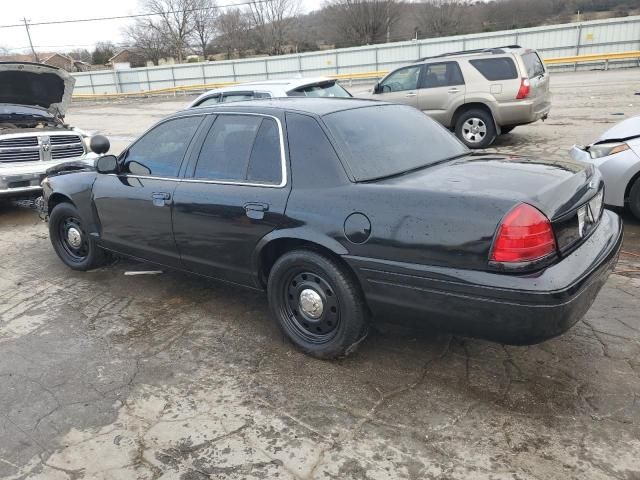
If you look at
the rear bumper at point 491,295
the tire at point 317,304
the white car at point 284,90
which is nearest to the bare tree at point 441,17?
the white car at point 284,90

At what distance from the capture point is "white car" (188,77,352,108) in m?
8.37

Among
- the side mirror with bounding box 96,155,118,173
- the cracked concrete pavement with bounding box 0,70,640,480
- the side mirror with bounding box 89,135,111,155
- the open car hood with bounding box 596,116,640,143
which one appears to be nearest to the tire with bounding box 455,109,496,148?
the open car hood with bounding box 596,116,640,143

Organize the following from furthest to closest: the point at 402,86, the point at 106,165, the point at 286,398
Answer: the point at 402,86
the point at 106,165
the point at 286,398

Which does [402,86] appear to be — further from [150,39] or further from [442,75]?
[150,39]

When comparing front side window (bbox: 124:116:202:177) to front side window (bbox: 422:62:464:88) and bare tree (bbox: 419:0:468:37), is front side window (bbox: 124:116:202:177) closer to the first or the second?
front side window (bbox: 422:62:464:88)

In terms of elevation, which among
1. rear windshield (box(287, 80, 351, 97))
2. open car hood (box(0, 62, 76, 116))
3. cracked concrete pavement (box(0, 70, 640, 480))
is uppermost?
open car hood (box(0, 62, 76, 116))

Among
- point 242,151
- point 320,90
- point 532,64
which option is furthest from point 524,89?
point 242,151

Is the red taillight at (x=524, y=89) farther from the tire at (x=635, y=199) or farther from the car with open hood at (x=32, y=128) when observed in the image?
the car with open hood at (x=32, y=128)

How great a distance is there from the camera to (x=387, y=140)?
3660 millimetres

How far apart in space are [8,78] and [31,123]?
2.29 feet

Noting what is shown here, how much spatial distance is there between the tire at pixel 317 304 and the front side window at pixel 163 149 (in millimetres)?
Answer: 1340

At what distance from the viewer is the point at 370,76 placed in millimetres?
28266

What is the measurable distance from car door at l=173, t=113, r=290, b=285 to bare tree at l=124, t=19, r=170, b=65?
6417cm

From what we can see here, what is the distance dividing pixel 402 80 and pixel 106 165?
25.7 feet
